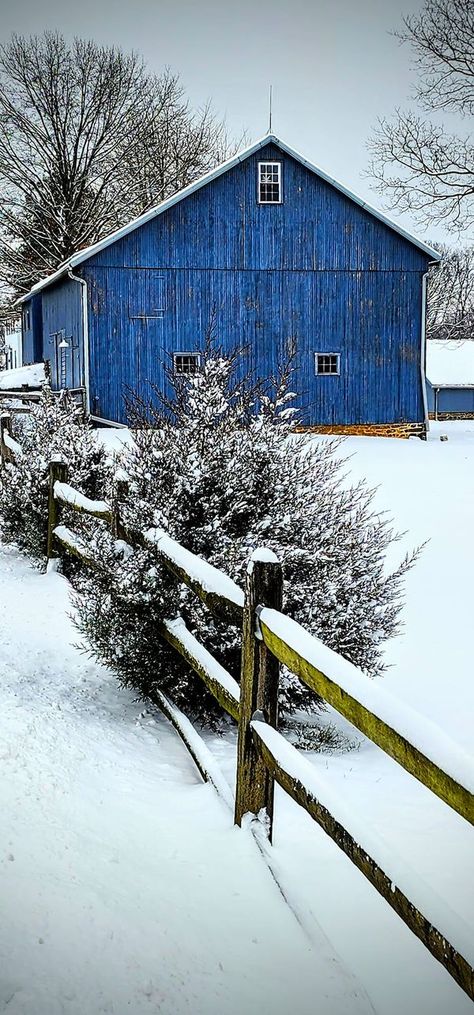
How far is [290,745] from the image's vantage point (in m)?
3.26

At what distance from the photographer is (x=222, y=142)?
42.5 m

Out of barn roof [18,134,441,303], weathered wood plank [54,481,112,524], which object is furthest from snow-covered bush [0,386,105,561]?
barn roof [18,134,441,303]

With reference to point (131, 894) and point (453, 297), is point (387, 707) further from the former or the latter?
point (453, 297)

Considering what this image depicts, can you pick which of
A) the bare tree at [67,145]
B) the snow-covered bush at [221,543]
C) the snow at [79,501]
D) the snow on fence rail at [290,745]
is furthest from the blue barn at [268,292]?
the snow on fence rail at [290,745]

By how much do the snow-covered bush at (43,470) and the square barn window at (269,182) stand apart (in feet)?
48.8

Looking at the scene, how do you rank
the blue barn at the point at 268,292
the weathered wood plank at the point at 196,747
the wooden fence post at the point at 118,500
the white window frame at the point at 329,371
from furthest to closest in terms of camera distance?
the white window frame at the point at 329,371, the blue barn at the point at 268,292, the wooden fence post at the point at 118,500, the weathered wood plank at the point at 196,747

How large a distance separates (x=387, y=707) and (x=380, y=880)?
483 millimetres

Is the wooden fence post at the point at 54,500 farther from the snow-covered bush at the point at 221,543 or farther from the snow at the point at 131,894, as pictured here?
the snow at the point at 131,894

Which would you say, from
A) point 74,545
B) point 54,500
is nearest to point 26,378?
point 54,500

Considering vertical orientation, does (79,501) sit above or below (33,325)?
below

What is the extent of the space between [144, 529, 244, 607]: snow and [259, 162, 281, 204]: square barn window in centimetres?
2003

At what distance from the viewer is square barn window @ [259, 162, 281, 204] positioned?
914 inches

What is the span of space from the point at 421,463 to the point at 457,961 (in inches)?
710

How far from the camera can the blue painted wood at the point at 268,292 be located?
913 inches
